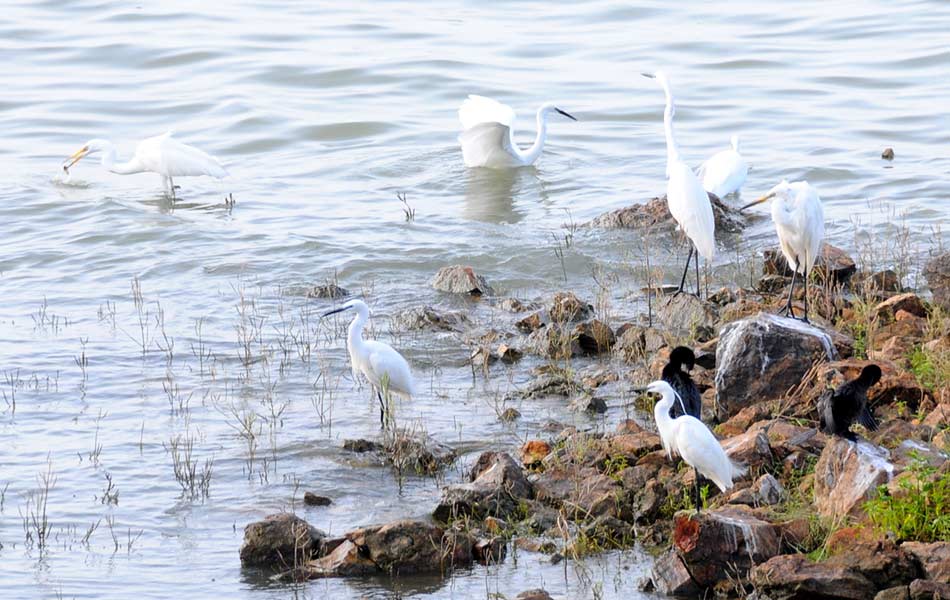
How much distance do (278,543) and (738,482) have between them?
6.45 feet

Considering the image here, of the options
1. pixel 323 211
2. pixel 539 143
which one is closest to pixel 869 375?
pixel 323 211

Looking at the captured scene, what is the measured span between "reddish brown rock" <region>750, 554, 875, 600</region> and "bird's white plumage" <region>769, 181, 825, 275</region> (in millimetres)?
3895

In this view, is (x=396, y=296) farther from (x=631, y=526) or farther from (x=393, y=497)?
(x=631, y=526)

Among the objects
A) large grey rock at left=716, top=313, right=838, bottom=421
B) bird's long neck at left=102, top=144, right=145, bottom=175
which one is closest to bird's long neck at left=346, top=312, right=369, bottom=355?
large grey rock at left=716, top=313, right=838, bottom=421

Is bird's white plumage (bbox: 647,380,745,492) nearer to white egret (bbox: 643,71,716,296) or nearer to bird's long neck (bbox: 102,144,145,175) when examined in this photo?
white egret (bbox: 643,71,716,296)

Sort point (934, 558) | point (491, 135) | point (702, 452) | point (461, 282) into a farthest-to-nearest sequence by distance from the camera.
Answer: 1. point (491, 135)
2. point (461, 282)
3. point (702, 452)
4. point (934, 558)

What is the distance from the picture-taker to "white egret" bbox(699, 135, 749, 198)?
40.7 ft

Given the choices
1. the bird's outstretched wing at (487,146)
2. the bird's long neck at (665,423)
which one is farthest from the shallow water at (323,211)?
the bird's long neck at (665,423)

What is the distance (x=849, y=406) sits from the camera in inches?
234

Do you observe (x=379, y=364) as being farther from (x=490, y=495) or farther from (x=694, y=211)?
(x=694, y=211)

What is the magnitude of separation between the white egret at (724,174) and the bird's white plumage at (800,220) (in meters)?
3.62

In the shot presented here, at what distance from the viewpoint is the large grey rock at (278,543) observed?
18.5 ft

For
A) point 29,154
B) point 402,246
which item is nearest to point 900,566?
point 402,246

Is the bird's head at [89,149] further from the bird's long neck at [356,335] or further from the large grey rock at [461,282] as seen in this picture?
the bird's long neck at [356,335]
